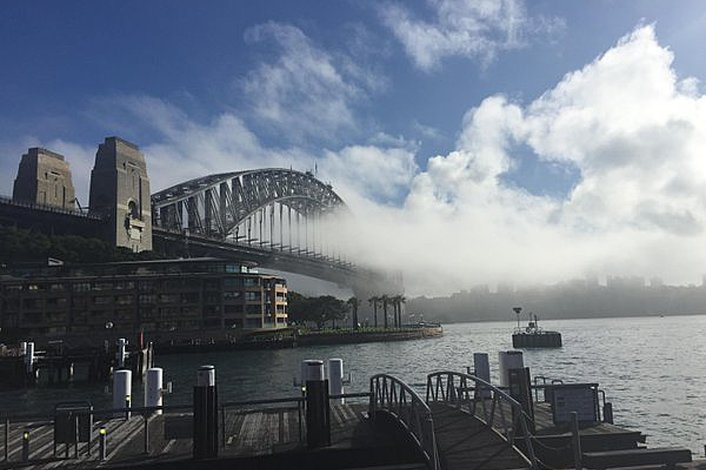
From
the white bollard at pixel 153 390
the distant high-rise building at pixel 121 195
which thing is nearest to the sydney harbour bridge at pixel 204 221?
the distant high-rise building at pixel 121 195

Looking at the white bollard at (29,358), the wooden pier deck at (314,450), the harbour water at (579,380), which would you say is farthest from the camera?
the white bollard at (29,358)

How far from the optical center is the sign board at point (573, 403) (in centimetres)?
1644

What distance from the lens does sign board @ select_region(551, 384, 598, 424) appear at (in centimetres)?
1644

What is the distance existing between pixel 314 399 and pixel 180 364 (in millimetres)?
73336

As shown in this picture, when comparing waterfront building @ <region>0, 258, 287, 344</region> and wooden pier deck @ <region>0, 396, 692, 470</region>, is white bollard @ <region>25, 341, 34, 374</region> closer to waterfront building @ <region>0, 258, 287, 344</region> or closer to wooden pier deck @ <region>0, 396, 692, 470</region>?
wooden pier deck @ <region>0, 396, 692, 470</region>

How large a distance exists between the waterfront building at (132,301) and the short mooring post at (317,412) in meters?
102

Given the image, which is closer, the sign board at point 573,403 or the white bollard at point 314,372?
the white bollard at point 314,372

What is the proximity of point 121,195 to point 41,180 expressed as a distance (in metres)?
23.4

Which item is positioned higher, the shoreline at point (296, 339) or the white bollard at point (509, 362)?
the white bollard at point (509, 362)

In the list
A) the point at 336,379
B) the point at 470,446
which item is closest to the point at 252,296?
the point at 336,379

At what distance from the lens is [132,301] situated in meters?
117

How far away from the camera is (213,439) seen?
14992 millimetres

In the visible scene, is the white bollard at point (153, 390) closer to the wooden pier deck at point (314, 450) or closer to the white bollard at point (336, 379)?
the wooden pier deck at point (314, 450)

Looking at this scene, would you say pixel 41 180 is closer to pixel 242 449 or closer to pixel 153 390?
pixel 153 390
